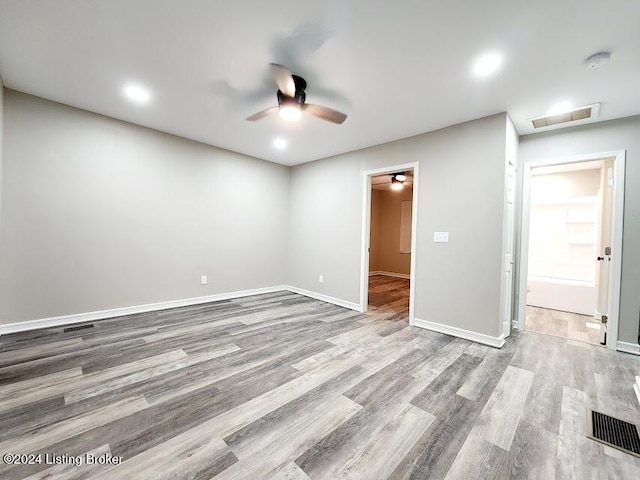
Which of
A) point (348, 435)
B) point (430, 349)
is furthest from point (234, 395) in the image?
point (430, 349)

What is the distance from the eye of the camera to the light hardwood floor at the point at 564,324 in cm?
333

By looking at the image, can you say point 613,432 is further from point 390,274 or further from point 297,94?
point 390,274

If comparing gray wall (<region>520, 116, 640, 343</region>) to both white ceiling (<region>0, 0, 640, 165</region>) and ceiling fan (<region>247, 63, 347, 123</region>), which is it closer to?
white ceiling (<region>0, 0, 640, 165</region>)

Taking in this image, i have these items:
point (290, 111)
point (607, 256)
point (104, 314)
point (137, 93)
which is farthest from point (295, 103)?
point (607, 256)

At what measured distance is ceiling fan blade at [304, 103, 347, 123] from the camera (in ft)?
8.30

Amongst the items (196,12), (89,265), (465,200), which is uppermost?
(196,12)

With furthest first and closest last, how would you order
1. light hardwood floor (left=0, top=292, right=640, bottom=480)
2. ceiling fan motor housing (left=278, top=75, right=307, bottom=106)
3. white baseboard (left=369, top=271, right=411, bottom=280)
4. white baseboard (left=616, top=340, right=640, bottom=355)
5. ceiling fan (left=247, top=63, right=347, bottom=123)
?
white baseboard (left=369, top=271, right=411, bottom=280) → white baseboard (left=616, top=340, right=640, bottom=355) → ceiling fan motor housing (left=278, top=75, right=307, bottom=106) → ceiling fan (left=247, top=63, right=347, bottom=123) → light hardwood floor (left=0, top=292, right=640, bottom=480)

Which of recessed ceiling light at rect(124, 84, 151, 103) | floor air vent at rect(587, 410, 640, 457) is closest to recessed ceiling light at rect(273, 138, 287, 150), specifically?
recessed ceiling light at rect(124, 84, 151, 103)

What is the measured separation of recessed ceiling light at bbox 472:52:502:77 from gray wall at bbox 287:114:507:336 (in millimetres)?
916

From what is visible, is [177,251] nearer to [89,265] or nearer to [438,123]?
[89,265]

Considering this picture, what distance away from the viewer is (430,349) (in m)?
2.88

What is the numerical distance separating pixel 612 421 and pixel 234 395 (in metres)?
2.67

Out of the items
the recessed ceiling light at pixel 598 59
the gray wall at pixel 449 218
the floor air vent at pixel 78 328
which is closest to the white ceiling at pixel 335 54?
the recessed ceiling light at pixel 598 59

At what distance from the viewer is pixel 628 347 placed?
2895 millimetres
